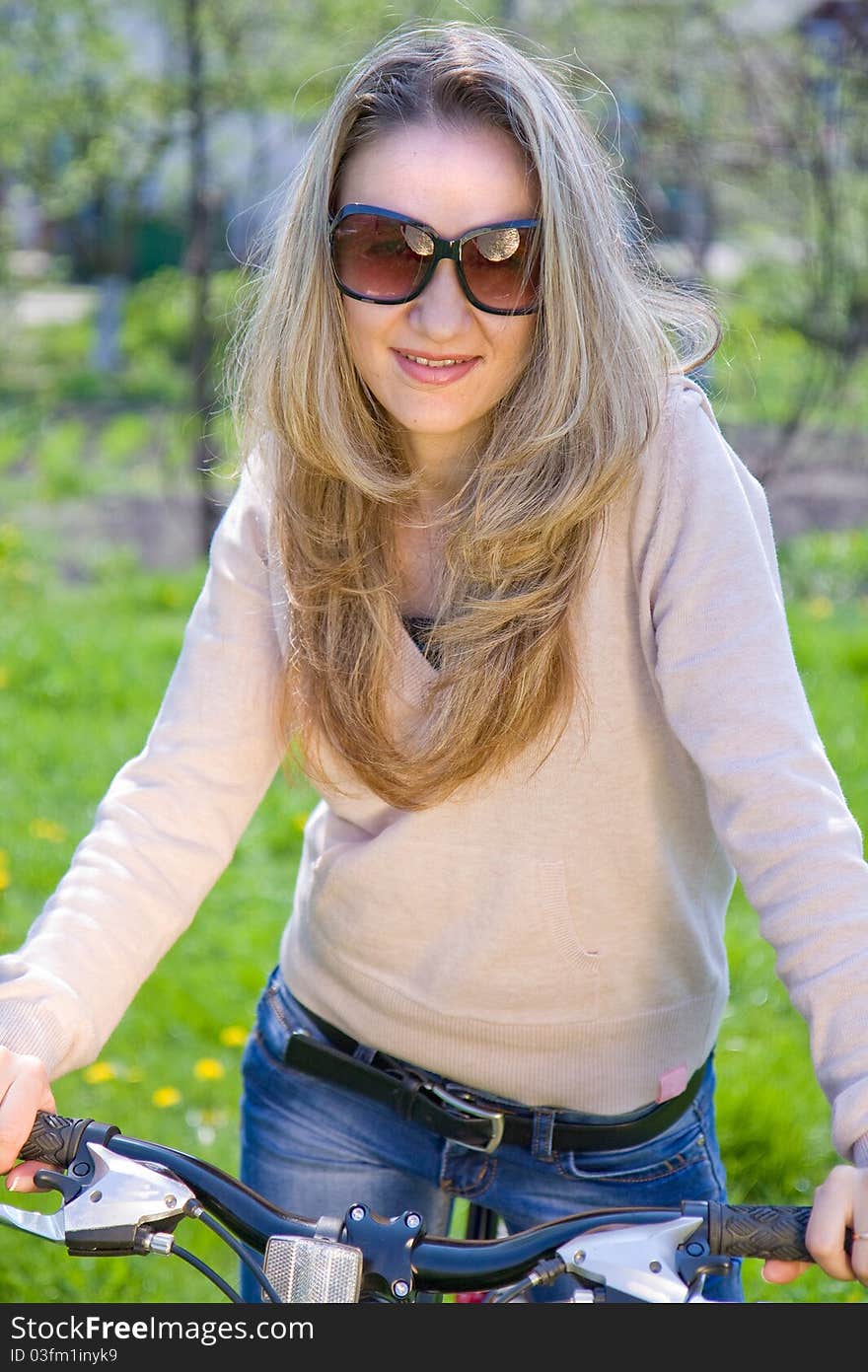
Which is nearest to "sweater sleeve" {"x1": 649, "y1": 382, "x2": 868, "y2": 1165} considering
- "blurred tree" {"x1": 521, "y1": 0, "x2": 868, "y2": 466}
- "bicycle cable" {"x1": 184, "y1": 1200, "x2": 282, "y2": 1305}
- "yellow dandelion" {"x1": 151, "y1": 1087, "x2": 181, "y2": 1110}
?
"bicycle cable" {"x1": 184, "y1": 1200, "x2": 282, "y2": 1305}

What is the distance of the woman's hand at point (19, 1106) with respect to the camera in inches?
55.7

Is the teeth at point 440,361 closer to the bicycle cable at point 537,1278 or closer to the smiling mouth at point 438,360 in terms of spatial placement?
the smiling mouth at point 438,360

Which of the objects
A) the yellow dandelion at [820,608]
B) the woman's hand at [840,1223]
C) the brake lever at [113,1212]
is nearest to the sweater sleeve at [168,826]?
the brake lever at [113,1212]

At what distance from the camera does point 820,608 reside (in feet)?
19.7

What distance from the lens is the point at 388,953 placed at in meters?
1.87

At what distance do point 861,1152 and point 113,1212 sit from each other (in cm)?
65

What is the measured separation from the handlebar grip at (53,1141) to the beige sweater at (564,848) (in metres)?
0.13

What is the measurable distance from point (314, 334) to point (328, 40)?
5726 millimetres

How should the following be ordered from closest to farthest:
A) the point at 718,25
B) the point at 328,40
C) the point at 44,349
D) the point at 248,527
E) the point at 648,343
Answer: the point at 648,343 → the point at 248,527 → the point at 718,25 → the point at 328,40 → the point at 44,349

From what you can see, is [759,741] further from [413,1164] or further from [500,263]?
[413,1164]

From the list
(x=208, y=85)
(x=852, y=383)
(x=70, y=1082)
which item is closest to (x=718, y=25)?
(x=852, y=383)

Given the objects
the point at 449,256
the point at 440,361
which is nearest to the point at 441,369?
the point at 440,361

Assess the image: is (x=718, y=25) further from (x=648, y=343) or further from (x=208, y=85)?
(x=648, y=343)

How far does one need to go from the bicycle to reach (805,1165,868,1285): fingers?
15 millimetres
